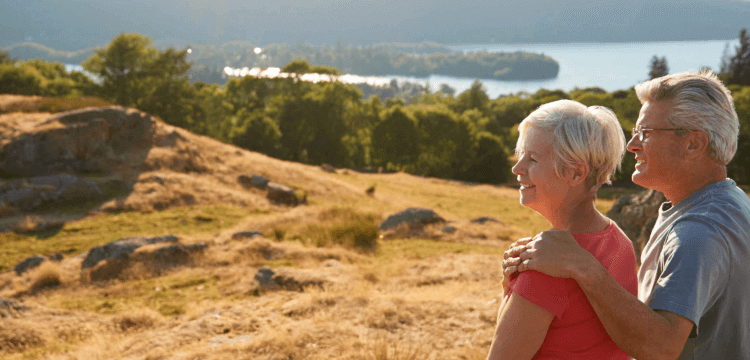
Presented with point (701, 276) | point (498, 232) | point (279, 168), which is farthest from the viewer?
point (279, 168)

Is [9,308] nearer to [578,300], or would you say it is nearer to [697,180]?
[578,300]

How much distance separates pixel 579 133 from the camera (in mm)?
2080

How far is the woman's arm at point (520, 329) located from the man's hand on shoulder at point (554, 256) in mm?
153

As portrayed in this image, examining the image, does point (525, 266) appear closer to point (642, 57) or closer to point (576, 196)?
point (576, 196)

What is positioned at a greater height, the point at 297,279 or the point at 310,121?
the point at 310,121

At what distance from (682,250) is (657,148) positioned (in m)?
0.59

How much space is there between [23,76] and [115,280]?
50470 millimetres

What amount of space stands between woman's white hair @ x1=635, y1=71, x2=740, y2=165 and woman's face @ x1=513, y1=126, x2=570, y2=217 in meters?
0.68

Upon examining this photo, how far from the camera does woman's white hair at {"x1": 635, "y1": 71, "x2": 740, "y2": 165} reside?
217 cm

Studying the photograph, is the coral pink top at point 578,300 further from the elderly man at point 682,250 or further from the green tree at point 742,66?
the green tree at point 742,66

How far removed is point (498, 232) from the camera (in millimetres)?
18484

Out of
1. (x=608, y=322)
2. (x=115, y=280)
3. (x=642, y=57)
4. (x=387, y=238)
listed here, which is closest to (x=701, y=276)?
(x=608, y=322)

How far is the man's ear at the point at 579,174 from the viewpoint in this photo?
2.11 m

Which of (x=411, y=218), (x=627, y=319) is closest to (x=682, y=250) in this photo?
(x=627, y=319)
